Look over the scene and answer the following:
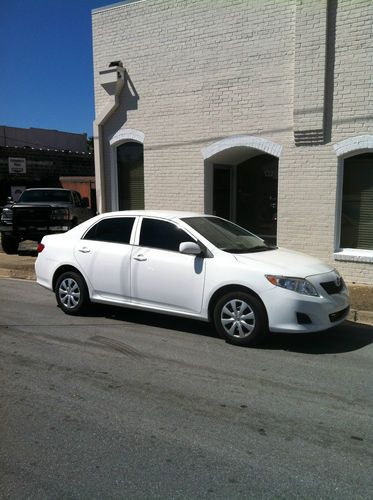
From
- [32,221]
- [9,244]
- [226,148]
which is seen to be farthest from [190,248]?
[9,244]

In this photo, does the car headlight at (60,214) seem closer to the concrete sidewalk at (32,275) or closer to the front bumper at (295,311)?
the concrete sidewalk at (32,275)

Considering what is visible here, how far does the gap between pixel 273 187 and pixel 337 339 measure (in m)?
5.85

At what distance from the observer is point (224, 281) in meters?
5.86

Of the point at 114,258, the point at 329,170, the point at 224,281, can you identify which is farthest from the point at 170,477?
the point at 329,170

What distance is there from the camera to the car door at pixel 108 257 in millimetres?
6703

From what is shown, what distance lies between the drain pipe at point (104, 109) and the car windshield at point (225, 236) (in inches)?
242

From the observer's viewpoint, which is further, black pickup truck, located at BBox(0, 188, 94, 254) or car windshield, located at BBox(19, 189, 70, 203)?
car windshield, located at BBox(19, 189, 70, 203)

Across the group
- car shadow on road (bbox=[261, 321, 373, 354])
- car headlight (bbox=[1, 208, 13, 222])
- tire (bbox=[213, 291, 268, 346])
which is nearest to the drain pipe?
car headlight (bbox=[1, 208, 13, 222])

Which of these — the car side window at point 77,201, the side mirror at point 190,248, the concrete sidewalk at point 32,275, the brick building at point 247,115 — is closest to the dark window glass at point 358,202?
the brick building at point 247,115

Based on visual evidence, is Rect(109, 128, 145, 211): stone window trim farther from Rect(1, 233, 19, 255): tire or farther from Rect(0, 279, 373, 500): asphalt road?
Rect(0, 279, 373, 500): asphalt road

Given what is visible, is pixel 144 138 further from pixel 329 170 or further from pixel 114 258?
pixel 114 258

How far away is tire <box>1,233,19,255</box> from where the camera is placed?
1402 centimetres

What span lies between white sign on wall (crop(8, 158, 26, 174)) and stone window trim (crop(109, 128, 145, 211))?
10.9m

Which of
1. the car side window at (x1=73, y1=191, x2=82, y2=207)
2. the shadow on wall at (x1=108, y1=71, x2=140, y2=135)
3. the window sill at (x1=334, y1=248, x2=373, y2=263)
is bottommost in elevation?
the window sill at (x1=334, y1=248, x2=373, y2=263)
